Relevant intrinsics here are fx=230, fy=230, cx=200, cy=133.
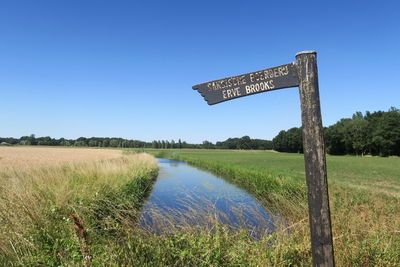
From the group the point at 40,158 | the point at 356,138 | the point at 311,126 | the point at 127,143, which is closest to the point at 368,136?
the point at 356,138

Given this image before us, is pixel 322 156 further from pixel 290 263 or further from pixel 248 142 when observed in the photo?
pixel 248 142

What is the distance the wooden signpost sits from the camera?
244 cm

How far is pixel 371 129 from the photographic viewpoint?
7181cm

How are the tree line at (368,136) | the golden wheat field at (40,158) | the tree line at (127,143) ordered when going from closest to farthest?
the golden wheat field at (40,158) < the tree line at (368,136) < the tree line at (127,143)

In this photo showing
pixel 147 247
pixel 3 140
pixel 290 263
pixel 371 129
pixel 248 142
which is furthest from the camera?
pixel 248 142

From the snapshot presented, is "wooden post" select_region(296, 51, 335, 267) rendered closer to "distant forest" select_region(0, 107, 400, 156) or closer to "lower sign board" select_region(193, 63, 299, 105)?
"lower sign board" select_region(193, 63, 299, 105)

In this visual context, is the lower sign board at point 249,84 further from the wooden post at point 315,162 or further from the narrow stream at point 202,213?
the narrow stream at point 202,213

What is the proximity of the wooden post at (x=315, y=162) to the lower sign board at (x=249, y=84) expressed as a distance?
0.44ft

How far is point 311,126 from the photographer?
99.0 inches

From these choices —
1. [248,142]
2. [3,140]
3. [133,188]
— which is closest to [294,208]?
[133,188]

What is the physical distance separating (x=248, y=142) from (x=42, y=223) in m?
146

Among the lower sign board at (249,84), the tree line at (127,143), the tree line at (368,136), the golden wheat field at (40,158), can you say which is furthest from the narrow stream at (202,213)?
the tree line at (127,143)

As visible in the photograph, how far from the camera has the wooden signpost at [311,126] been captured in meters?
2.44

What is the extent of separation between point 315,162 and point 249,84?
44.9 inches
